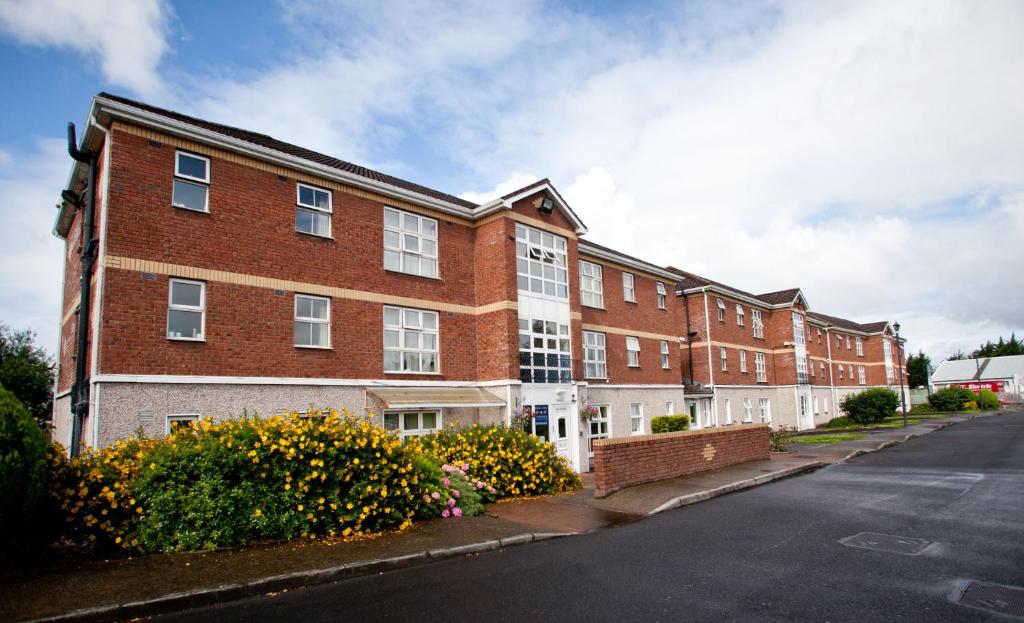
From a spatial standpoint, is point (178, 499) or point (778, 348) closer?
point (178, 499)

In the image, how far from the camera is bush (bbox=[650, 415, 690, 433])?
2464 cm

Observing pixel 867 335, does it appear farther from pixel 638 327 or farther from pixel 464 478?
pixel 464 478

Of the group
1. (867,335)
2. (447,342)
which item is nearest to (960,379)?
(867,335)

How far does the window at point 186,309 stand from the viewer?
12977 millimetres

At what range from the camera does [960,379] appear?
93438 millimetres

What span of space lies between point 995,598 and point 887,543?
2.38 m

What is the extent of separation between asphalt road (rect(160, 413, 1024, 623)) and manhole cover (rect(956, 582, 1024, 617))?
0.15 meters

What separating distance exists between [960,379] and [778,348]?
7404 cm

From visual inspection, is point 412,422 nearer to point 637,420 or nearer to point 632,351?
point 637,420

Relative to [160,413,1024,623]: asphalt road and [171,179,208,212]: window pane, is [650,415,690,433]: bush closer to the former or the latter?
[160,413,1024,623]: asphalt road

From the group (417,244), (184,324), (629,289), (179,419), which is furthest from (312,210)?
(629,289)

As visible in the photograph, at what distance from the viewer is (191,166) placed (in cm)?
1373

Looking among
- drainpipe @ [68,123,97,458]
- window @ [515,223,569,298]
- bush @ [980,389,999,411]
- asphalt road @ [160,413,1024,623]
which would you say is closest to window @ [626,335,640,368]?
window @ [515,223,569,298]

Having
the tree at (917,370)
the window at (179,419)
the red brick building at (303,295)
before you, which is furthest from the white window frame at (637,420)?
the tree at (917,370)
